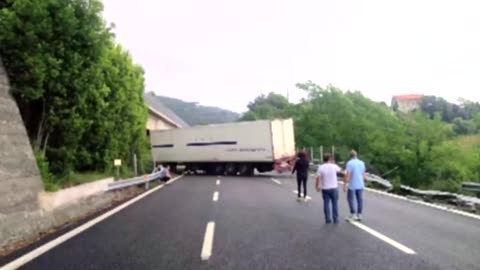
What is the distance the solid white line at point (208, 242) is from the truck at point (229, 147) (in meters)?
22.9

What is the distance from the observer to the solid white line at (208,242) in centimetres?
717

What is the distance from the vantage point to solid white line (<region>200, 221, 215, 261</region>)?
717 centimetres

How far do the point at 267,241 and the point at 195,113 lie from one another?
131 metres

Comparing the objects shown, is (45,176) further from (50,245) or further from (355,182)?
(355,182)

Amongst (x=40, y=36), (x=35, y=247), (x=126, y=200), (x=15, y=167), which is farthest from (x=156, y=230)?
(x=126, y=200)

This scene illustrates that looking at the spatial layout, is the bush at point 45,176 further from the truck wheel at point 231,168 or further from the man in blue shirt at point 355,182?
the truck wheel at point 231,168

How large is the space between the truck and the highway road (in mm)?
19879

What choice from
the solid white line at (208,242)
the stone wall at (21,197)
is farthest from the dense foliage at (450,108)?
the stone wall at (21,197)

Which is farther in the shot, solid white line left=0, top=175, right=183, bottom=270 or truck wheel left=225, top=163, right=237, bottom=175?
truck wheel left=225, top=163, right=237, bottom=175

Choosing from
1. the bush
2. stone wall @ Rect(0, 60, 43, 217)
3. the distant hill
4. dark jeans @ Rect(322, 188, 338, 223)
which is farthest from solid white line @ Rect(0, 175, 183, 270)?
the distant hill

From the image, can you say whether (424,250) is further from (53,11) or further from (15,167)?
(53,11)

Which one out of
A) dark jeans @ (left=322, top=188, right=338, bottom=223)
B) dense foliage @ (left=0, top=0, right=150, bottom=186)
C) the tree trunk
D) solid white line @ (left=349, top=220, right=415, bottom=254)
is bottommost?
solid white line @ (left=349, top=220, right=415, bottom=254)

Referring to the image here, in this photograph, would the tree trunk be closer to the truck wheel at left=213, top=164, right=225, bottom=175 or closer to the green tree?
the truck wheel at left=213, top=164, right=225, bottom=175

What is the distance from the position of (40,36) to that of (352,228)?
9.02 metres
